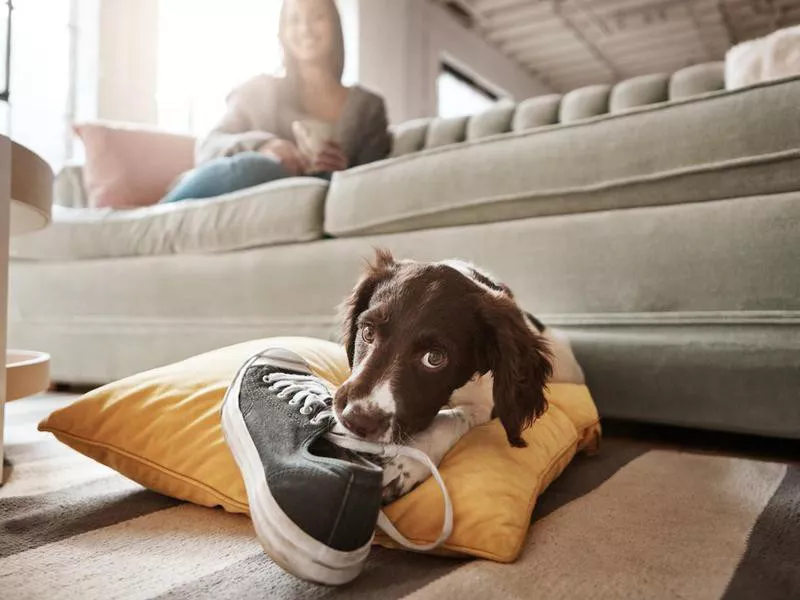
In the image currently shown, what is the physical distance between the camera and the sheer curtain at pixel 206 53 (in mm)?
4910

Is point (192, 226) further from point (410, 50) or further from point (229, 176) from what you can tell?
point (410, 50)

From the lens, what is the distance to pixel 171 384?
1180 mm

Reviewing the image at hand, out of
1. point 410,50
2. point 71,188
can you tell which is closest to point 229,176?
point 71,188

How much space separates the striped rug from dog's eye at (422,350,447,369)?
0.99ft

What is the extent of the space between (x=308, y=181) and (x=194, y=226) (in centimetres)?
52

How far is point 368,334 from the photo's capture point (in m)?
1.14

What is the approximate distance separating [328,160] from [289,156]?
0.75 ft

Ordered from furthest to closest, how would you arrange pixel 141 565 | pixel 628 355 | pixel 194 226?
pixel 194 226
pixel 628 355
pixel 141 565

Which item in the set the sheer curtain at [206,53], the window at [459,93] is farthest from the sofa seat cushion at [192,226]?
the window at [459,93]

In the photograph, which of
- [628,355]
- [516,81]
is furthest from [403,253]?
[516,81]

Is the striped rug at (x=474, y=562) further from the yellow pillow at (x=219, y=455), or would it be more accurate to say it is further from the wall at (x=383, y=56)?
the wall at (x=383, y=56)

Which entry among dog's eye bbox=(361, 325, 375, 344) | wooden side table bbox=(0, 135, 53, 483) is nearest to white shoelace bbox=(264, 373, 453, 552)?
dog's eye bbox=(361, 325, 375, 344)

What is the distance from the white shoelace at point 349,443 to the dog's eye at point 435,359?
0.16m

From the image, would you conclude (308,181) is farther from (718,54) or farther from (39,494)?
(718,54)
